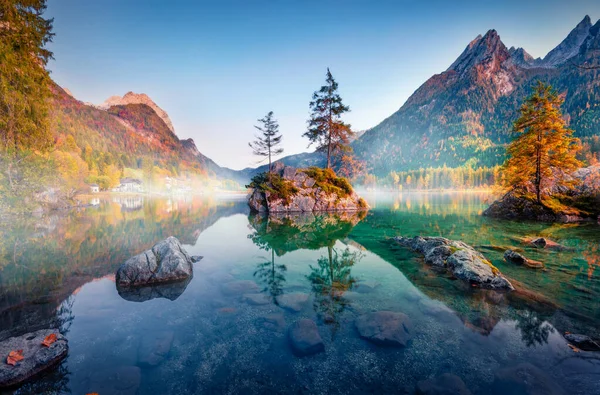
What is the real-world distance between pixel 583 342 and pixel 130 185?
161 m

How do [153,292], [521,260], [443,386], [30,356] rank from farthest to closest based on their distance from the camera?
[521,260] → [153,292] → [30,356] → [443,386]

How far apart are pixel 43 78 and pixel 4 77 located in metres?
3.45

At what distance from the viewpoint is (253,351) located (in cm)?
595

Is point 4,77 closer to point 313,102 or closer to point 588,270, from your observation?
point 313,102

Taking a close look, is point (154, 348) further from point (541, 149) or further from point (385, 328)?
point (541, 149)

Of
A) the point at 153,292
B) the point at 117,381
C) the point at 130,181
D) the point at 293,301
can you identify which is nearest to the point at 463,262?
the point at 293,301

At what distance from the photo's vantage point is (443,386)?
476 cm

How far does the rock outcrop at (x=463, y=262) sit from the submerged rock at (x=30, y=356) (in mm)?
13238

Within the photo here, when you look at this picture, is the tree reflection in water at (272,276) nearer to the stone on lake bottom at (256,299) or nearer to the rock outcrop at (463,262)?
the stone on lake bottom at (256,299)

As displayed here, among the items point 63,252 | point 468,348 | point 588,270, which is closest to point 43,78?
point 63,252

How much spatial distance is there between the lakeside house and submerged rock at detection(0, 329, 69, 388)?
14596 centimetres

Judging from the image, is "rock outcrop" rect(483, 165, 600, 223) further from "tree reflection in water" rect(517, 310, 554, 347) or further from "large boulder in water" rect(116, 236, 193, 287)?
"large boulder in water" rect(116, 236, 193, 287)

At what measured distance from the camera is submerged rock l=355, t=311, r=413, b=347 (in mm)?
6273

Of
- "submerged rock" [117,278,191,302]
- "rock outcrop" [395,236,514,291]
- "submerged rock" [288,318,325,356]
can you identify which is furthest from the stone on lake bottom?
"rock outcrop" [395,236,514,291]
